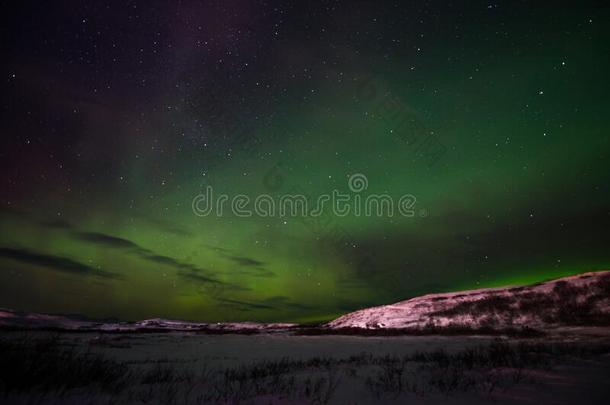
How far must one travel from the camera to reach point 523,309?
36844 mm

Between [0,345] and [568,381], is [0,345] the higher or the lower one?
the higher one

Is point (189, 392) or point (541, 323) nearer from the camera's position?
point (189, 392)

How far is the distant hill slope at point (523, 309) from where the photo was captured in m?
33.1

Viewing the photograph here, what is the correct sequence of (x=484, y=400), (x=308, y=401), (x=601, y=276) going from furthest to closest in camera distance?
(x=601, y=276) < (x=308, y=401) < (x=484, y=400)

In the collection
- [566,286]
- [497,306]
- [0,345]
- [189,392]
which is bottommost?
[189,392]

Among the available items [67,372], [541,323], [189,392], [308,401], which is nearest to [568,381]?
[308,401]

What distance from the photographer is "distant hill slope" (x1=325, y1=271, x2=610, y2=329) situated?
33125 mm

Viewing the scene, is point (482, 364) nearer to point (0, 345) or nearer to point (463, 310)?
point (0, 345)

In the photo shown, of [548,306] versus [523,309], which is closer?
[548,306]

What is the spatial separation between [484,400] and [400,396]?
3.36ft

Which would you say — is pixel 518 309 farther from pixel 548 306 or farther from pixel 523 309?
pixel 548 306

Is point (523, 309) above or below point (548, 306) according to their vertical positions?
below

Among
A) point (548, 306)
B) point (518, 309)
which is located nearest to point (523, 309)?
point (518, 309)

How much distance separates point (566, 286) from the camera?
38.9 m
